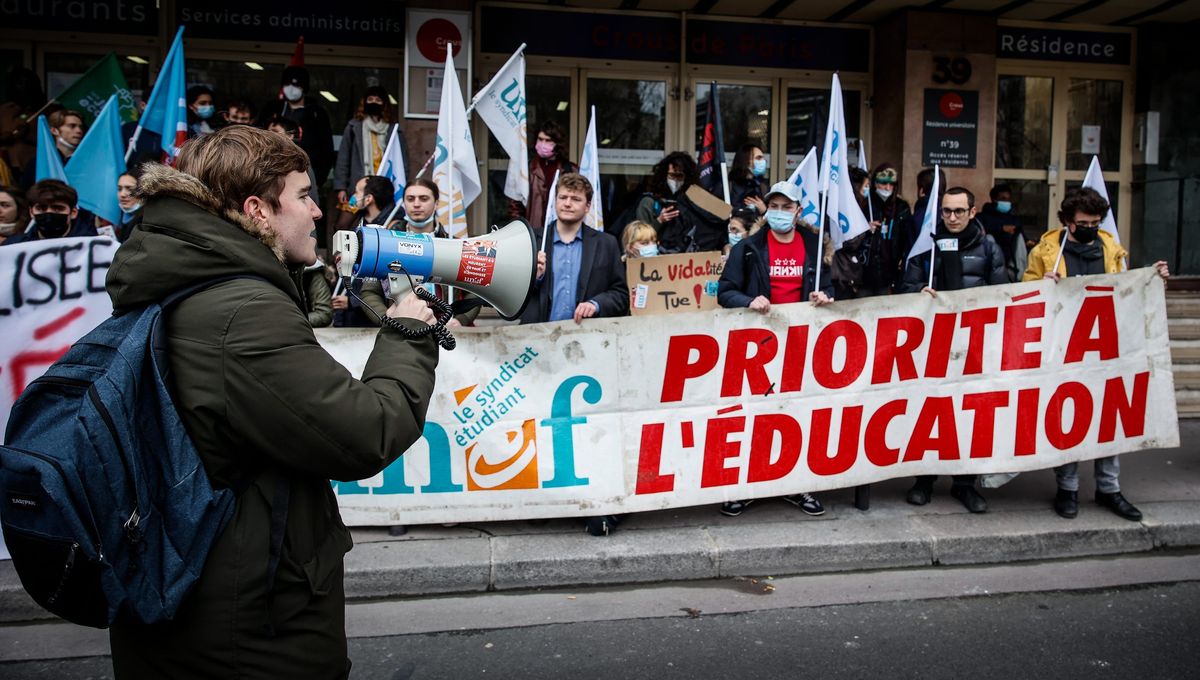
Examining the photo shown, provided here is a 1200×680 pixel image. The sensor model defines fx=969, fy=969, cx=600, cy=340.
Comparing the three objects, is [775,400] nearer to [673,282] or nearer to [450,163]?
[673,282]

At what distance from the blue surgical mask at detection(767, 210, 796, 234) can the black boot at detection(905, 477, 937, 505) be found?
1706mm

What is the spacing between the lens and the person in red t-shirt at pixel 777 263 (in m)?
5.72

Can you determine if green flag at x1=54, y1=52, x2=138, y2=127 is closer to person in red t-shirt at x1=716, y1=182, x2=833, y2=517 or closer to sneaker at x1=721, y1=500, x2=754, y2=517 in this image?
person in red t-shirt at x1=716, y1=182, x2=833, y2=517

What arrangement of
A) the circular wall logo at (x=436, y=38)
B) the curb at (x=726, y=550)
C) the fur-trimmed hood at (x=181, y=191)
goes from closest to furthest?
the fur-trimmed hood at (x=181, y=191) < the curb at (x=726, y=550) < the circular wall logo at (x=436, y=38)

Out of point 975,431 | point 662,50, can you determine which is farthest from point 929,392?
point 662,50

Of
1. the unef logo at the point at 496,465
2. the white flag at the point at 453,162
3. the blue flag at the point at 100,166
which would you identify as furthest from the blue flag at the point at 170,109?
the unef logo at the point at 496,465

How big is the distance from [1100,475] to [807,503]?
1735 mm

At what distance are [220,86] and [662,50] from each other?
15.2 feet

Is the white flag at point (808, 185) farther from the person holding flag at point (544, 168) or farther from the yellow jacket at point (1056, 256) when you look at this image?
the person holding flag at point (544, 168)

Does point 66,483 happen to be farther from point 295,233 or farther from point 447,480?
point 447,480

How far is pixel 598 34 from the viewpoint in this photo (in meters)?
10.4

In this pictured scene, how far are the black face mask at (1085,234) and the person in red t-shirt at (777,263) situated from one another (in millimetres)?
1489

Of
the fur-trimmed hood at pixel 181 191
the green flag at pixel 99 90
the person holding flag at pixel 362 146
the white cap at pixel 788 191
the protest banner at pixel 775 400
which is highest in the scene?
the green flag at pixel 99 90

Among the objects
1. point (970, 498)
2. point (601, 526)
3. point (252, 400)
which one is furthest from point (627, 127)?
point (252, 400)
